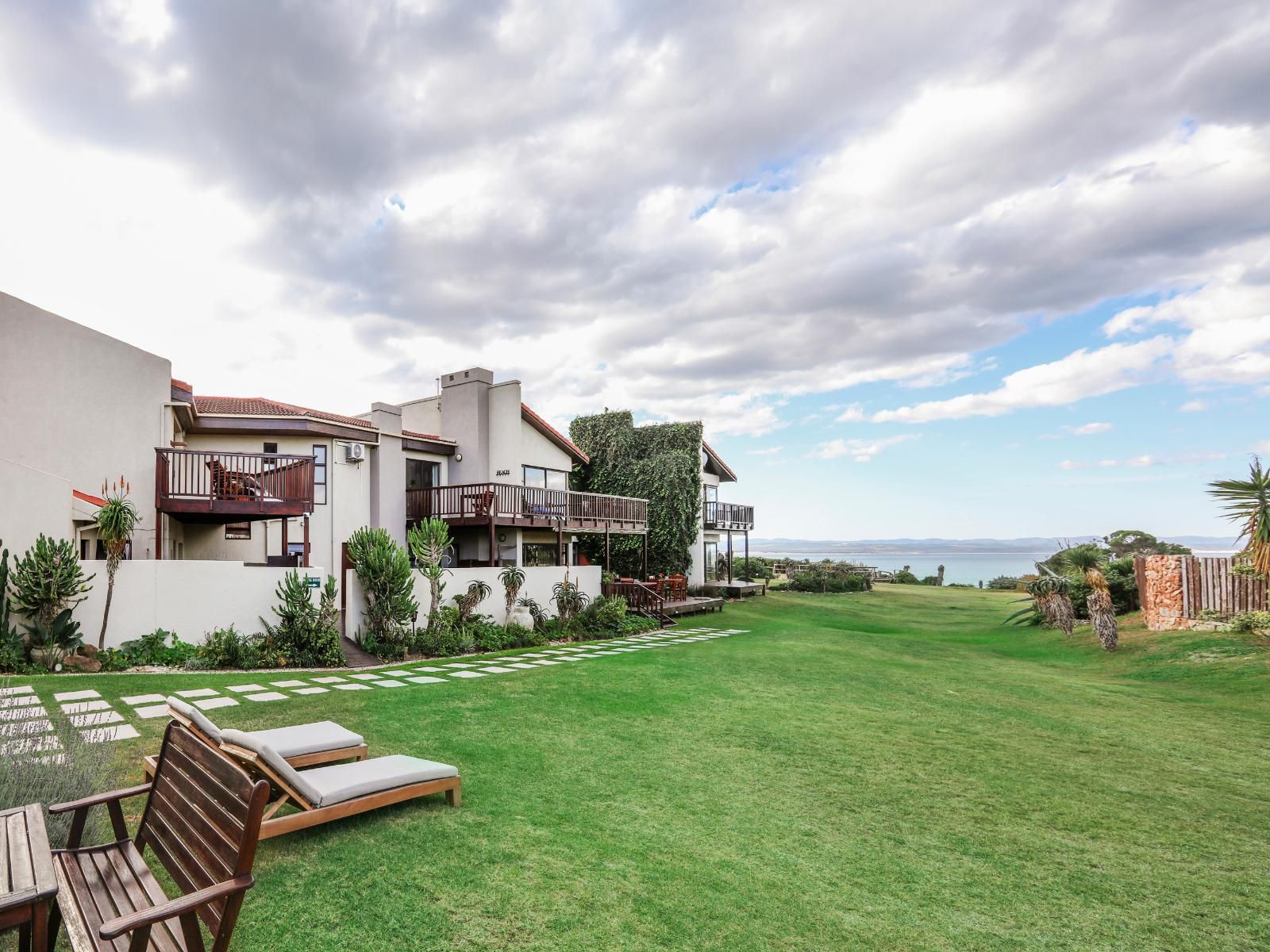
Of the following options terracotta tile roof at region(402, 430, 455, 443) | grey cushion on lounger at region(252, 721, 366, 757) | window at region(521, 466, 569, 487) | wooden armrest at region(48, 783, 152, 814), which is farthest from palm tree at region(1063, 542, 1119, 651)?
terracotta tile roof at region(402, 430, 455, 443)

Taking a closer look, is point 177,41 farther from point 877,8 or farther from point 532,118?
point 877,8

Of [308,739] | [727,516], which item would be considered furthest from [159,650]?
[727,516]

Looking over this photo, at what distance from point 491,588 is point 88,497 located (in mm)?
7458

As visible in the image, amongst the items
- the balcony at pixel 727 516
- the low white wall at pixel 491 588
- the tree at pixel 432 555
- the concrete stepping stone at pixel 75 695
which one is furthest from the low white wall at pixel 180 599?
the balcony at pixel 727 516

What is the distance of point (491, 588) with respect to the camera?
1462 centimetres

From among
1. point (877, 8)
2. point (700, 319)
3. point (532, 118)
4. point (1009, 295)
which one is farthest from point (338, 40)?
point (1009, 295)

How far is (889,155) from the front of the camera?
13.0 m

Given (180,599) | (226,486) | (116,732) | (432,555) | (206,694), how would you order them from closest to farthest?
(116,732), (206,694), (180,599), (226,486), (432,555)

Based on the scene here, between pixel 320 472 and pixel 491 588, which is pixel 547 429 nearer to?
pixel 320 472

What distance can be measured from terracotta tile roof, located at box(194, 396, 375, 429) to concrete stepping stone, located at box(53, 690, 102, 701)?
9.47m

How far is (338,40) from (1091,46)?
11.7 meters

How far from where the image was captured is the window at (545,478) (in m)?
21.7

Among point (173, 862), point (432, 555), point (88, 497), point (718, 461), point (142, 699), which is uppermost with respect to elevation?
point (718, 461)

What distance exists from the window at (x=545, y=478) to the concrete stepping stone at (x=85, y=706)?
14427mm
